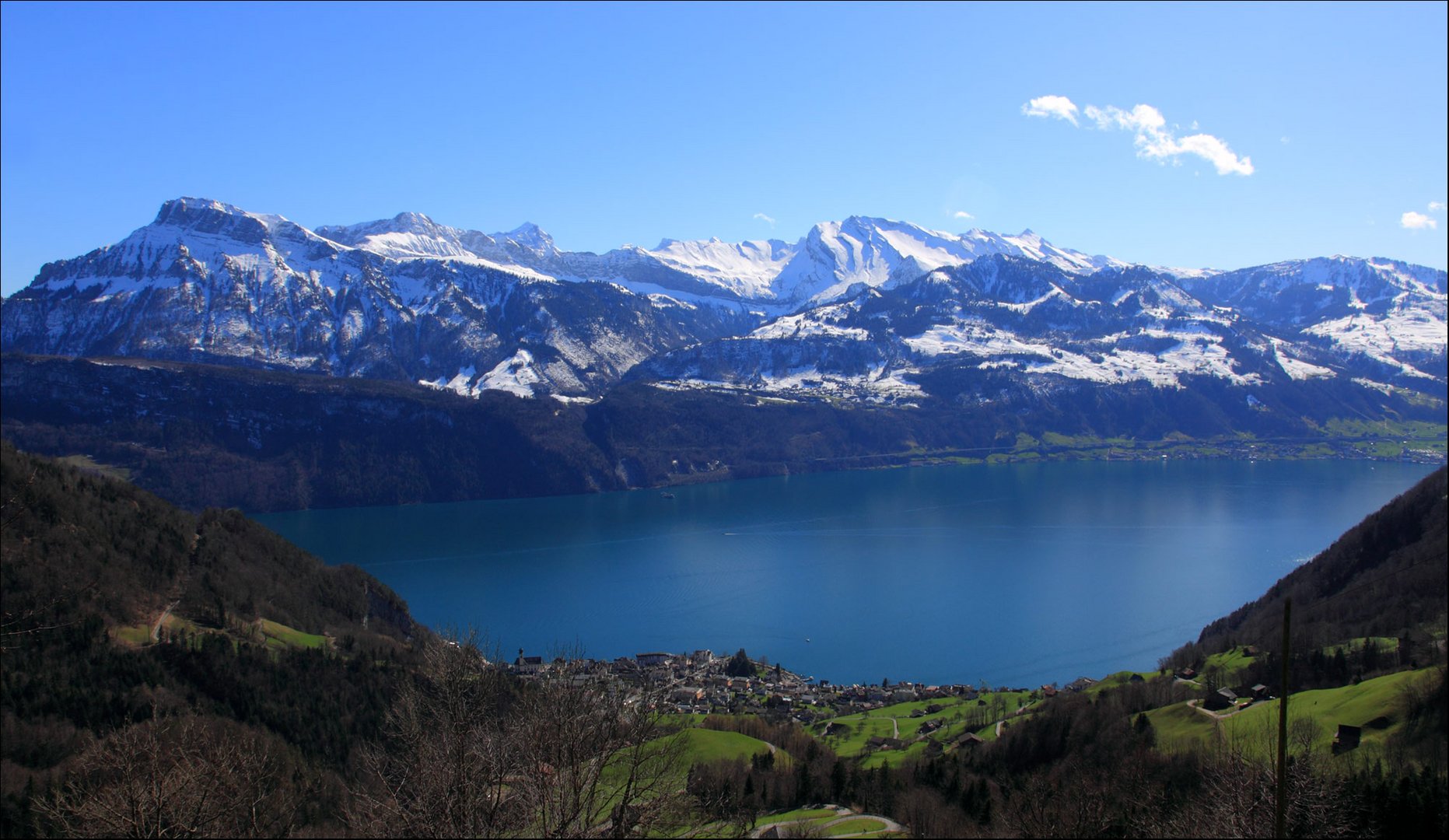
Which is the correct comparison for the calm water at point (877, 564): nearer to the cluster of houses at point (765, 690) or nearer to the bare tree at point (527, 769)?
the cluster of houses at point (765, 690)

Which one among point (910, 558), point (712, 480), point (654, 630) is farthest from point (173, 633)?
point (712, 480)

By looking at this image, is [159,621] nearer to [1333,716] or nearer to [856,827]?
[856,827]

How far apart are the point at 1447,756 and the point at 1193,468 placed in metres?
142

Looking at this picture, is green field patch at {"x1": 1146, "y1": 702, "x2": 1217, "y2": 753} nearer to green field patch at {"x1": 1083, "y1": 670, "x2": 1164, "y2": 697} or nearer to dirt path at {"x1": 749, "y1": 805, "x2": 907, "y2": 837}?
green field patch at {"x1": 1083, "y1": 670, "x2": 1164, "y2": 697}

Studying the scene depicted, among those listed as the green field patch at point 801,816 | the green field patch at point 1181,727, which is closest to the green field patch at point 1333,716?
the green field patch at point 1181,727

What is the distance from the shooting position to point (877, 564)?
84750 millimetres

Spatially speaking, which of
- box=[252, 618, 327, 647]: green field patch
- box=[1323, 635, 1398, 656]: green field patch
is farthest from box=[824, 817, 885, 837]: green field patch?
box=[252, 618, 327, 647]: green field patch

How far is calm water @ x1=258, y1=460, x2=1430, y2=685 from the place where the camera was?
201ft

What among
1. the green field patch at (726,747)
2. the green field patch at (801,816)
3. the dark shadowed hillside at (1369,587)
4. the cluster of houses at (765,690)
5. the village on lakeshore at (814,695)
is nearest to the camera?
the green field patch at (801,816)

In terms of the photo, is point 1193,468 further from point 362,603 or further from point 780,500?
point 362,603

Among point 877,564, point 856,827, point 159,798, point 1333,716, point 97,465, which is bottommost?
point 877,564

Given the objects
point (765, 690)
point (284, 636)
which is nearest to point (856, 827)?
point (765, 690)

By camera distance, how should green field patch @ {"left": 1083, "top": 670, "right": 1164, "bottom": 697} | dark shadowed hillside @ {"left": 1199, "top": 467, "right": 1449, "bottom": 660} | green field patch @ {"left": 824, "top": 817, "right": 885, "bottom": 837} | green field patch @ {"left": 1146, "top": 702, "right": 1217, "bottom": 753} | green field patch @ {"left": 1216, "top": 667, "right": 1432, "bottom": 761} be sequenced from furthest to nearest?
dark shadowed hillside @ {"left": 1199, "top": 467, "right": 1449, "bottom": 660}
green field patch @ {"left": 1083, "top": 670, "right": 1164, "bottom": 697}
green field patch @ {"left": 1146, "top": 702, "right": 1217, "bottom": 753}
green field patch @ {"left": 1216, "top": 667, "right": 1432, "bottom": 761}
green field patch @ {"left": 824, "top": 817, "right": 885, "bottom": 837}

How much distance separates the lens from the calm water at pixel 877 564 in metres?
61.3
